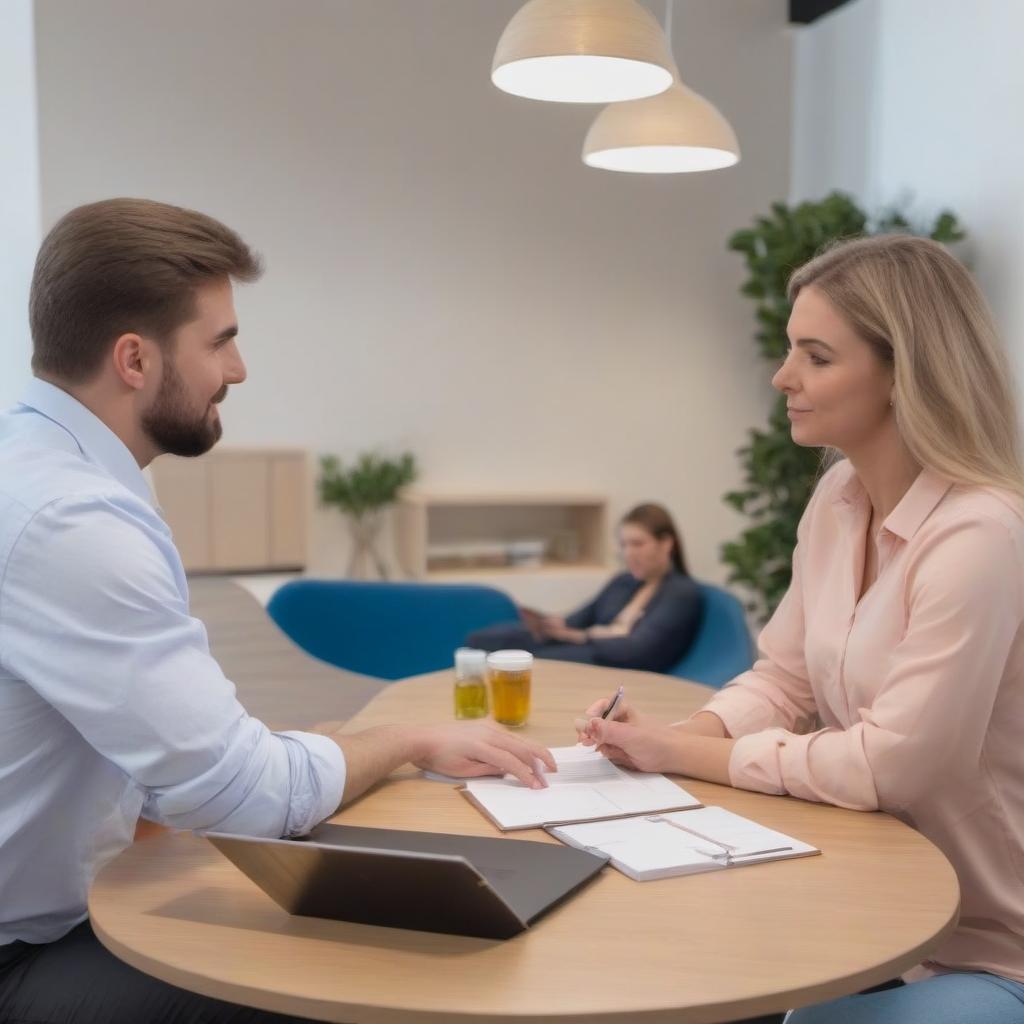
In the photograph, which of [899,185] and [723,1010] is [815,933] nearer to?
[723,1010]

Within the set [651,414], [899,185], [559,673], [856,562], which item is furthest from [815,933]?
[651,414]

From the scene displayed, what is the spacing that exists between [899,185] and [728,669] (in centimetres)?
320

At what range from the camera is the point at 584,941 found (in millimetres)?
1229

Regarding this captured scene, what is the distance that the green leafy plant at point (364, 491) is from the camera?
6.09 meters

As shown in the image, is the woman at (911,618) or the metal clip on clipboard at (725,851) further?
the woman at (911,618)

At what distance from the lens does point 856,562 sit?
74.7 inches

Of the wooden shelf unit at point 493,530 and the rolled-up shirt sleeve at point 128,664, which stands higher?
the rolled-up shirt sleeve at point 128,664

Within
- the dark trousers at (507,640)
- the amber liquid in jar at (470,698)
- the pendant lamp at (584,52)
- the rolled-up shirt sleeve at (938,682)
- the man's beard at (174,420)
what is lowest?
the dark trousers at (507,640)

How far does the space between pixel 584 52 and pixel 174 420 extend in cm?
117

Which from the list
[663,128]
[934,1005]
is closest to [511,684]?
[934,1005]

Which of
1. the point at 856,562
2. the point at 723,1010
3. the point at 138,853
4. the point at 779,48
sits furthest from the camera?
the point at 779,48

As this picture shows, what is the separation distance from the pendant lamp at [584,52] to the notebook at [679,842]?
149 cm

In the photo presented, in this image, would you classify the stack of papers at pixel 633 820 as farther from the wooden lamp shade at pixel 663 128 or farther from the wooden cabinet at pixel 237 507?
the wooden cabinet at pixel 237 507

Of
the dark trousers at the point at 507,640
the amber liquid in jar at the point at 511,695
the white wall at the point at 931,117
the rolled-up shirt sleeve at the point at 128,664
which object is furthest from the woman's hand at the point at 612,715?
the white wall at the point at 931,117
